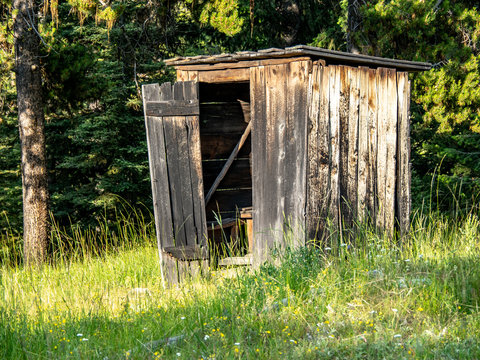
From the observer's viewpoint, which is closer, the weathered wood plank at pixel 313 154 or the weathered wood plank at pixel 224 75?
the weathered wood plank at pixel 313 154

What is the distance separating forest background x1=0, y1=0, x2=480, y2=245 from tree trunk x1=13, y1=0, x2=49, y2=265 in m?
0.31

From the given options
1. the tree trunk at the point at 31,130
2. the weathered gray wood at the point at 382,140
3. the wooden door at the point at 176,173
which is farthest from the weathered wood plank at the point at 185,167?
the tree trunk at the point at 31,130

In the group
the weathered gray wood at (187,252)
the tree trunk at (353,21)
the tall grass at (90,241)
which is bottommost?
the tall grass at (90,241)

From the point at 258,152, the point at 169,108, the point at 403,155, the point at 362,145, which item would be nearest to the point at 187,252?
the point at 258,152

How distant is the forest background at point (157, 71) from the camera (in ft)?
30.0

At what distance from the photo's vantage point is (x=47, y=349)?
4.02m

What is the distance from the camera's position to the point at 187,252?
20.1ft

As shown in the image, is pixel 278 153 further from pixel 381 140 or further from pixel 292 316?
pixel 292 316

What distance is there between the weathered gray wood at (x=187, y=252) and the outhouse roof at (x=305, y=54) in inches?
84.3

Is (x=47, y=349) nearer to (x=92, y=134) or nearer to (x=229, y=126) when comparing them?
(x=229, y=126)

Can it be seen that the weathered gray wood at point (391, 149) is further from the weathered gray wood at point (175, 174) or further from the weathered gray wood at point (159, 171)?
the weathered gray wood at point (159, 171)

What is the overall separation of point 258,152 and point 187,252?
141 centimetres

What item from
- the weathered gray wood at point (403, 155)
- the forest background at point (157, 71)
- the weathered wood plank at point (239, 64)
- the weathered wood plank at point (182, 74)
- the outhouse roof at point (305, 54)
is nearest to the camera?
the outhouse roof at point (305, 54)

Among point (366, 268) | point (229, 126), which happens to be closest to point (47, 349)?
point (366, 268)
